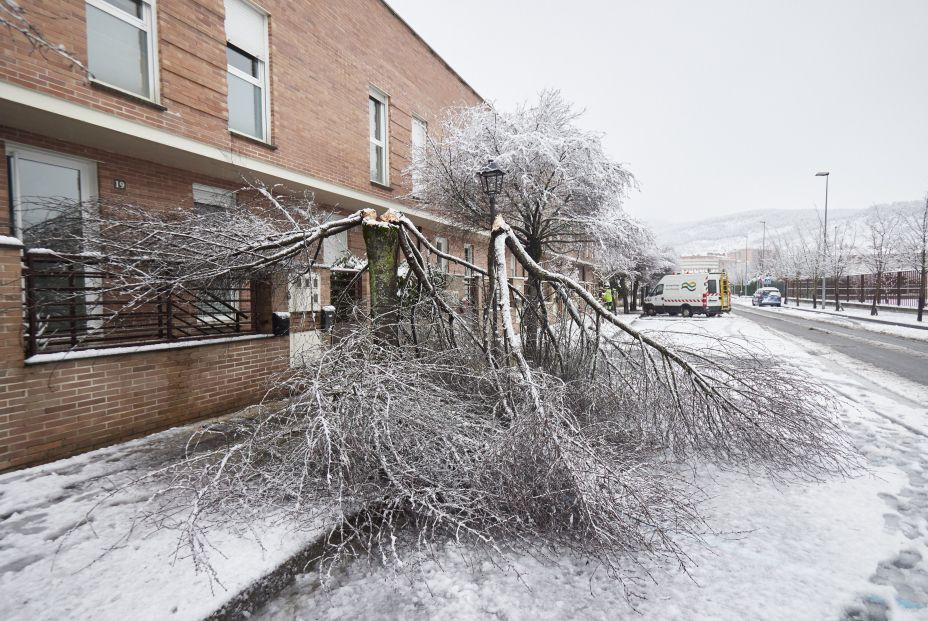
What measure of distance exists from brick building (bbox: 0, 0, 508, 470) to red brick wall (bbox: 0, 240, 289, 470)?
1 cm

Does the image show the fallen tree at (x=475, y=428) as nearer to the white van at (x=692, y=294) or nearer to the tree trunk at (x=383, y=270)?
the tree trunk at (x=383, y=270)

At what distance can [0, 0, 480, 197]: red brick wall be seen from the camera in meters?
4.87

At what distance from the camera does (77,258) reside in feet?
13.4

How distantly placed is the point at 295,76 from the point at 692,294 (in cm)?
2328

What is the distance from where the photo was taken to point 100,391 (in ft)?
13.1

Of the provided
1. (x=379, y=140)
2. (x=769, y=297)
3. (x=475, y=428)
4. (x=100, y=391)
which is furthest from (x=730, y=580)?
(x=769, y=297)

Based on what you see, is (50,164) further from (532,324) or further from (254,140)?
(532,324)

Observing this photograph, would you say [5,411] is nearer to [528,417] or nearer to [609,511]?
[528,417]

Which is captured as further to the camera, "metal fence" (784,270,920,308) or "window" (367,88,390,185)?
"metal fence" (784,270,920,308)

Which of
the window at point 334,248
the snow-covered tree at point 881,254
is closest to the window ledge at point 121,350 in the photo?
the window at point 334,248

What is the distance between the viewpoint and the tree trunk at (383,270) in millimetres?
4266

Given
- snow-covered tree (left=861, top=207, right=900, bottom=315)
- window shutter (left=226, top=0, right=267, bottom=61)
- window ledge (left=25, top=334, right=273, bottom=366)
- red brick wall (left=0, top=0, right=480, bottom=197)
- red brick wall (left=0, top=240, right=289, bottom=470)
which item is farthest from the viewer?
snow-covered tree (left=861, top=207, right=900, bottom=315)

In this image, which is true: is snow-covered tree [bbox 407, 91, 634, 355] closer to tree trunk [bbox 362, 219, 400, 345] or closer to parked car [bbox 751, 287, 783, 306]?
tree trunk [bbox 362, 219, 400, 345]

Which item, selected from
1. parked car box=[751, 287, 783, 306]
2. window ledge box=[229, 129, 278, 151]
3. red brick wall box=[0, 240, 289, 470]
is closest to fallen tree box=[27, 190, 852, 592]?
red brick wall box=[0, 240, 289, 470]
